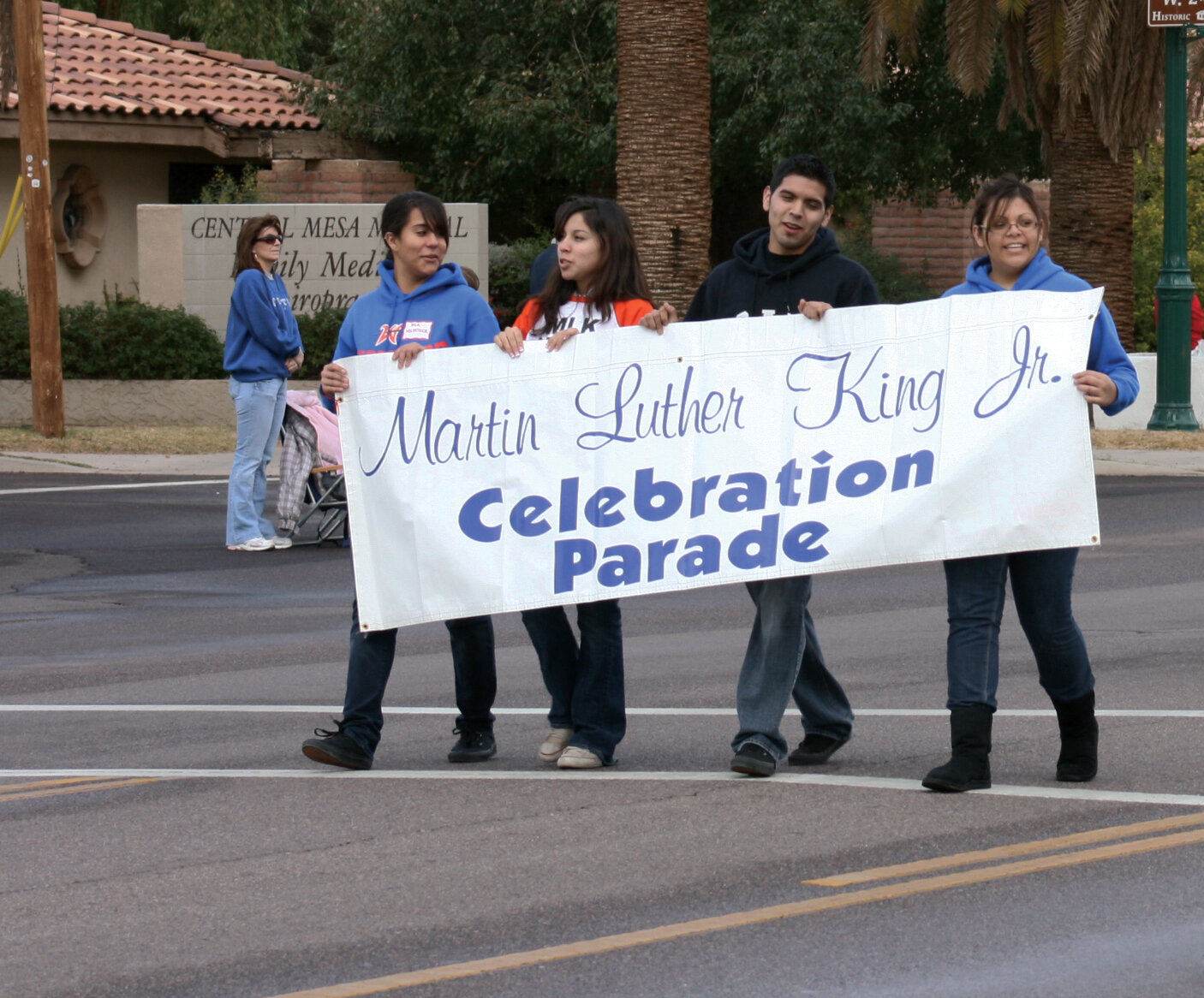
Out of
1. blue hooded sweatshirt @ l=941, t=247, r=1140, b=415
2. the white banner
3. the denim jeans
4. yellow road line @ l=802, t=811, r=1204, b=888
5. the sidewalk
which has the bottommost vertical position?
the sidewalk

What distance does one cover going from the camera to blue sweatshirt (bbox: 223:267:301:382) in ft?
43.9

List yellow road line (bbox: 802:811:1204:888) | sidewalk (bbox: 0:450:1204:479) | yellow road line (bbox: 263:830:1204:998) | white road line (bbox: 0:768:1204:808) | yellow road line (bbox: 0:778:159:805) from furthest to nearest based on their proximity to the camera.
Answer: sidewalk (bbox: 0:450:1204:479) → yellow road line (bbox: 0:778:159:805) → white road line (bbox: 0:768:1204:808) → yellow road line (bbox: 802:811:1204:888) → yellow road line (bbox: 263:830:1204:998)

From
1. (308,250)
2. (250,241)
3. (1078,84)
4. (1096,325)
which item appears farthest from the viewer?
(308,250)

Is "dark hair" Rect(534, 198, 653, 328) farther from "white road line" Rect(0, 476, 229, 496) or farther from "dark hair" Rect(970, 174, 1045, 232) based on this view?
"white road line" Rect(0, 476, 229, 496)

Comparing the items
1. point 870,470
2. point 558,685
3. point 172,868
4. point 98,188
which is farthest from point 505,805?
point 98,188

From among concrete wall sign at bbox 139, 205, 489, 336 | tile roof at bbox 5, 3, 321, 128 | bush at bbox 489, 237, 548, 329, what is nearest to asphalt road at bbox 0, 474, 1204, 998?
concrete wall sign at bbox 139, 205, 489, 336

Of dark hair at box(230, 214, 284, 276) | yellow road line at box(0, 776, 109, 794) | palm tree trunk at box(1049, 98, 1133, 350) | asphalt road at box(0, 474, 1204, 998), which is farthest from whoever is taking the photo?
palm tree trunk at box(1049, 98, 1133, 350)

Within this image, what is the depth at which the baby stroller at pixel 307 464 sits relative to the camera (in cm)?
1405

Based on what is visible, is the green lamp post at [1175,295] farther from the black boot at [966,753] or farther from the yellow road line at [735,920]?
the yellow road line at [735,920]

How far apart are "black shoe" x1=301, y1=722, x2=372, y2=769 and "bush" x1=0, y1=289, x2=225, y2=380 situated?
16.8 m

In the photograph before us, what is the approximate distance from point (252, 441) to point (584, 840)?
8063 mm

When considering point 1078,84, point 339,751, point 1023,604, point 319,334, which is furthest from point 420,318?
point 319,334

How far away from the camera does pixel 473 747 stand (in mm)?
7152

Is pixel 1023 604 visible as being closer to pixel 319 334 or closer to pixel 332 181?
pixel 319 334
